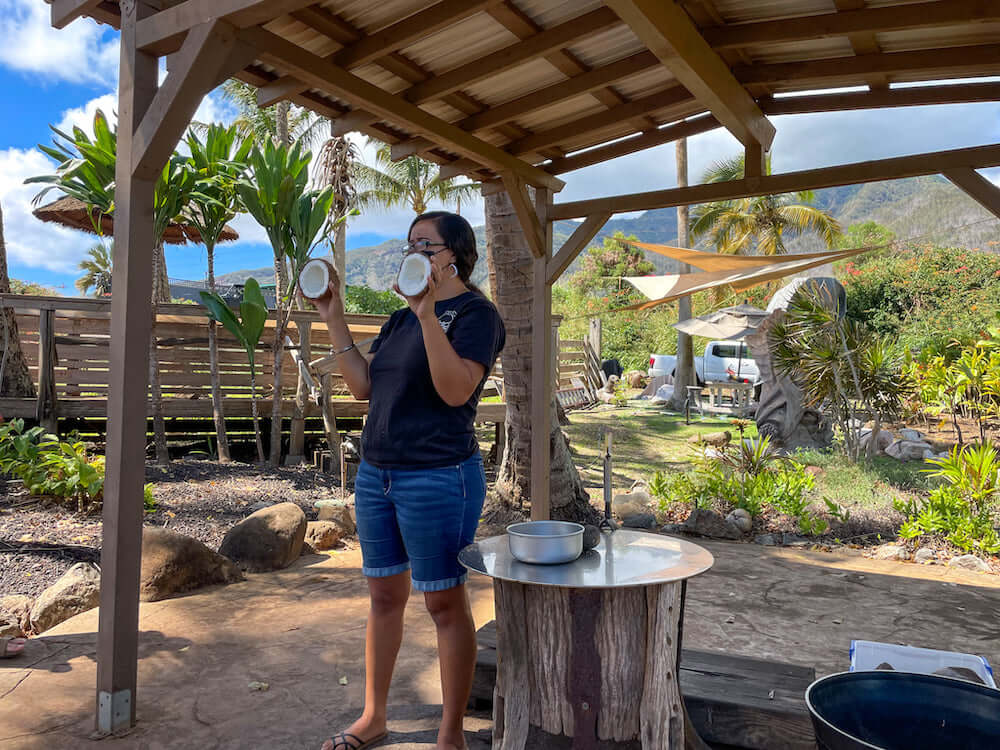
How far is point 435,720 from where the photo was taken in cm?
264

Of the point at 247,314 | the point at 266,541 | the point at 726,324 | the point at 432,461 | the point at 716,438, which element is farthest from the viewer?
the point at 726,324

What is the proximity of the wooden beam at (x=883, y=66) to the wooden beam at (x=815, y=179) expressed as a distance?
37 cm

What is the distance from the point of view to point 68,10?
2.69 meters

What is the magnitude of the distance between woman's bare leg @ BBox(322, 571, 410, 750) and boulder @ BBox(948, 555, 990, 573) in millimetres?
4262

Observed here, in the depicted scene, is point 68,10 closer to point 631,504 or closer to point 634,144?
point 634,144

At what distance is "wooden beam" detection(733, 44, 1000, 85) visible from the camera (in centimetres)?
339

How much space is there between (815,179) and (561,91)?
141cm

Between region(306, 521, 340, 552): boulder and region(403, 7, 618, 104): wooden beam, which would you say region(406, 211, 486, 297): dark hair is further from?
region(306, 521, 340, 552): boulder

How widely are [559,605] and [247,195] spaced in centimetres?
573

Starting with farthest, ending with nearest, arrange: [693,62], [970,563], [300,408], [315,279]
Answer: [300,408] → [970,563] → [693,62] → [315,279]

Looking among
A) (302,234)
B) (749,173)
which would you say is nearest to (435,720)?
(749,173)

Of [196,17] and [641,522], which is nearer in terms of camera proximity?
[196,17]

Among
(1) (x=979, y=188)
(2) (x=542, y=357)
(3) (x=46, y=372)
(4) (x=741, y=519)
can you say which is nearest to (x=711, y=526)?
(4) (x=741, y=519)

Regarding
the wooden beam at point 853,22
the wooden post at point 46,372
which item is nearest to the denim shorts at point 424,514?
the wooden beam at point 853,22
